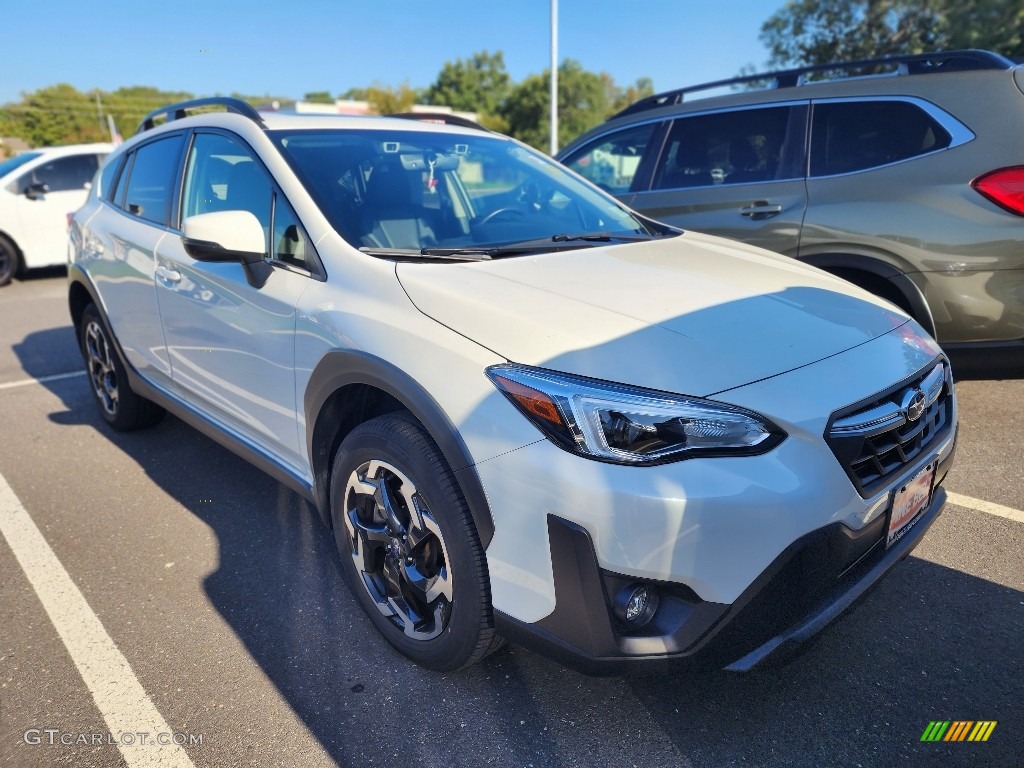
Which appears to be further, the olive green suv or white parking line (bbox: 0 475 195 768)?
the olive green suv

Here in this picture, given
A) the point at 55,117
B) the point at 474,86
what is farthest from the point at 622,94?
the point at 55,117

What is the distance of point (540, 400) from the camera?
5.75 ft

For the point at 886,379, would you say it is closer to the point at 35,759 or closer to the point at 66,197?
the point at 35,759

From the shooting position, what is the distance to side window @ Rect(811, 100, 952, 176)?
372cm

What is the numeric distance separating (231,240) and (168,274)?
3.08ft

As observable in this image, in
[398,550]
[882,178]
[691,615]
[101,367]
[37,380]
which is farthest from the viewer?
[37,380]

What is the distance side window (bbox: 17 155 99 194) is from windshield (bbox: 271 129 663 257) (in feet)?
29.5

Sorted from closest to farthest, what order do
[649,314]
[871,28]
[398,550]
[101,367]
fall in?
1. [649,314]
2. [398,550]
3. [101,367]
4. [871,28]

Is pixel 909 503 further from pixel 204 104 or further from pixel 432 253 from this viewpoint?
pixel 204 104

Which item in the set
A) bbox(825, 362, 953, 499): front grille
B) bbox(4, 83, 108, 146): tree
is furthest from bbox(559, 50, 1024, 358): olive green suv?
bbox(4, 83, 108, 146): tree

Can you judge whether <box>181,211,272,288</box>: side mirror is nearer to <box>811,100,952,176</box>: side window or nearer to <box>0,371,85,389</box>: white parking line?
<box>811,100,952,176</box>: side window

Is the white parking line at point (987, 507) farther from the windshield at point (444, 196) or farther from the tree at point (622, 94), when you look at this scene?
the tree at point (622, 94)

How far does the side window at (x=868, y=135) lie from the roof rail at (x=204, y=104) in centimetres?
295

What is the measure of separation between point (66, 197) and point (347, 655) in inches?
396
